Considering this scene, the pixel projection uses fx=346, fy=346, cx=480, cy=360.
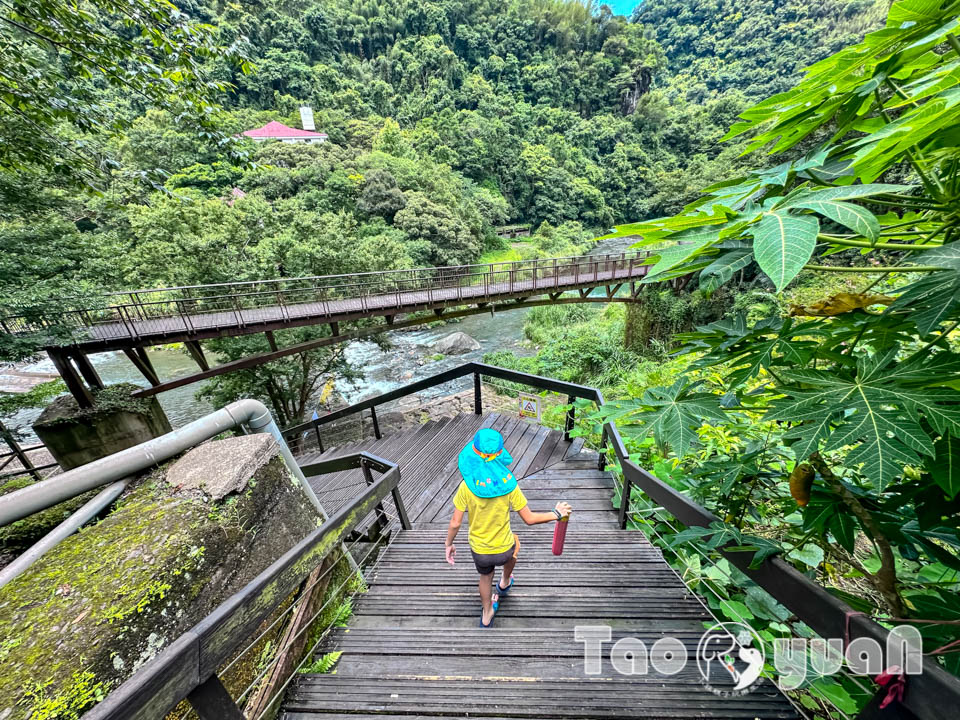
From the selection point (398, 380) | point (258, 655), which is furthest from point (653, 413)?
point (398, 380)

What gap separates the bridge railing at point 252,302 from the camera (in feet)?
21.7

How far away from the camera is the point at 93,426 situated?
5.88 m

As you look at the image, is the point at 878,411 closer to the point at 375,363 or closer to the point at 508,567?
the point at 508,567

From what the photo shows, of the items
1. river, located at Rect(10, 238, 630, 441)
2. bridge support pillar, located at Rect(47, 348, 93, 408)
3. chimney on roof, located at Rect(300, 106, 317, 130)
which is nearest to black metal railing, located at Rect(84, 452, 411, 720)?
bridge support pillar, located at Rect(47, 348, 93, 408)

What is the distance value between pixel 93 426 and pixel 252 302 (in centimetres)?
475

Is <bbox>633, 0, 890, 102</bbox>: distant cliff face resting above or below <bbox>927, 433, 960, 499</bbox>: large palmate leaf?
above

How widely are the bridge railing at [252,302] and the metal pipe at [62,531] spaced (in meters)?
5.75

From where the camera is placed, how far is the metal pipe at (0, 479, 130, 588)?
4.47 feet

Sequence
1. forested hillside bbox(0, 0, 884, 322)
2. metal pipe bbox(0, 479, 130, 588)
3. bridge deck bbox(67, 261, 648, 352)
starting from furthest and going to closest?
bridge deck bbox(67, 261, 648, 352) → forested hillside bbox(0, 0, 884, 322) → metal pipe bbox(0, 479, 130, 588)

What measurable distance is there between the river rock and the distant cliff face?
155 ft

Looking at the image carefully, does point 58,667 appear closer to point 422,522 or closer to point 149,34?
point 422,522

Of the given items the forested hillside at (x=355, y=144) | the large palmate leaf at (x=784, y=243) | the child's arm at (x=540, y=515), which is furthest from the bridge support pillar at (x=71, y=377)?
the large palmate leaf at (x=784, y=243)

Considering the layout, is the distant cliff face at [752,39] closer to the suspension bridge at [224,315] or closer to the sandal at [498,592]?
the suspension bridge at [224,315]

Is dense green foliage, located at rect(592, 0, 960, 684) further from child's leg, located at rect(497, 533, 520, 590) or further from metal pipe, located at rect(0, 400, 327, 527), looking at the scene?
metal pipe, located at rect(0, 400, 327, 527)
